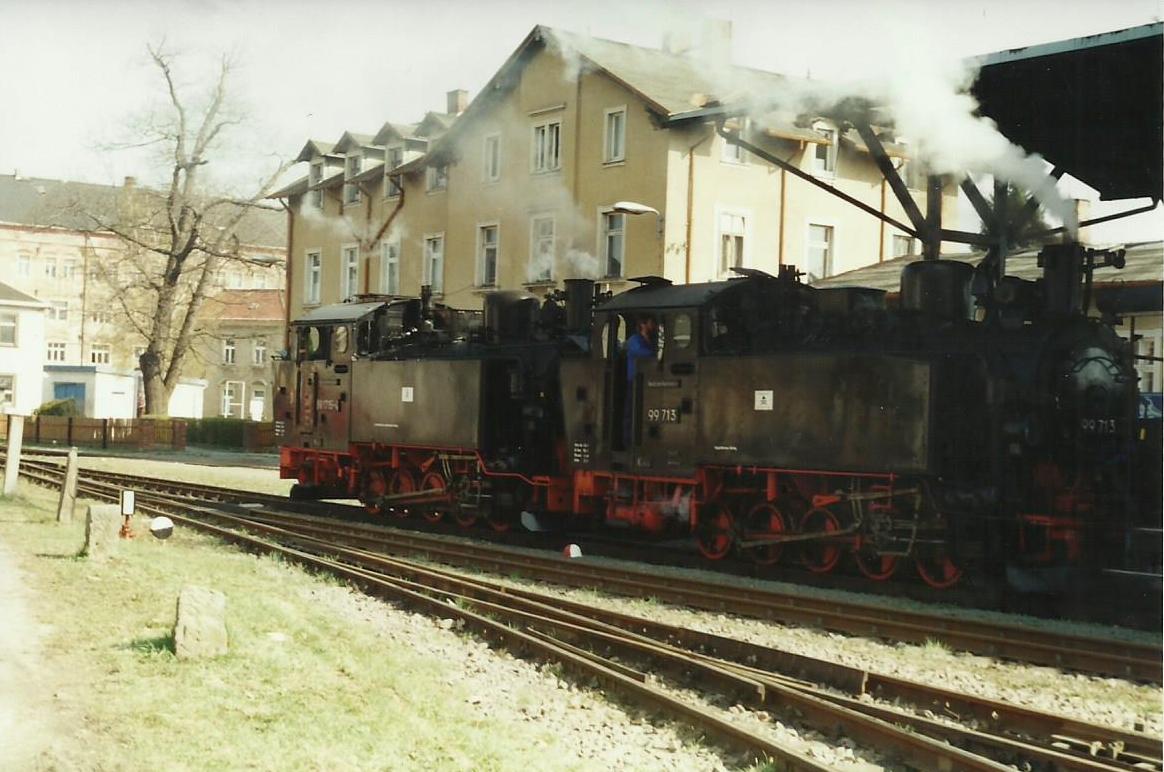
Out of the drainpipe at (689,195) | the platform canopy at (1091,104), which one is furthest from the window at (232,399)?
the platform canopy at (1091,104)

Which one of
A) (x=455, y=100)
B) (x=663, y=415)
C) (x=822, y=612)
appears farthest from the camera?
(x=455, y=100)

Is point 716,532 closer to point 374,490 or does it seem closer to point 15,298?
point 374,490

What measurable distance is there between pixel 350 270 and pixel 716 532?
10.5m

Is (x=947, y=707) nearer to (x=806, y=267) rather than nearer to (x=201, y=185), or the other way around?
(x=201, y=185)

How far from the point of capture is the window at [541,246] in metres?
18.3

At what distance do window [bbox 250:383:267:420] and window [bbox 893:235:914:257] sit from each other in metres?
22.0

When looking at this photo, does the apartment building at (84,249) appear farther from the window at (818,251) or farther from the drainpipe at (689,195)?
the window at (818,251)

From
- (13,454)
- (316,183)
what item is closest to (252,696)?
(13,454)

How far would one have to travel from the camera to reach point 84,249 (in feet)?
65.6

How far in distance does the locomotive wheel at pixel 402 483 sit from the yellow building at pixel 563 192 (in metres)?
2.97

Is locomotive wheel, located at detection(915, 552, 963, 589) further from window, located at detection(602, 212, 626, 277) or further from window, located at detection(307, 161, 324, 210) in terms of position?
window, located at detection(307, 161, 324, 210)

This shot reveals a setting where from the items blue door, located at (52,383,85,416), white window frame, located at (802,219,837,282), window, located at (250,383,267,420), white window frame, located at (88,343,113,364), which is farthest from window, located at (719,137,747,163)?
blue door, located at (52,383,85,416)

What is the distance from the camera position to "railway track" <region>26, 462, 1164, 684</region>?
8117 millimetres

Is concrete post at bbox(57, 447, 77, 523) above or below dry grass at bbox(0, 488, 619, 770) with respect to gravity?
above
